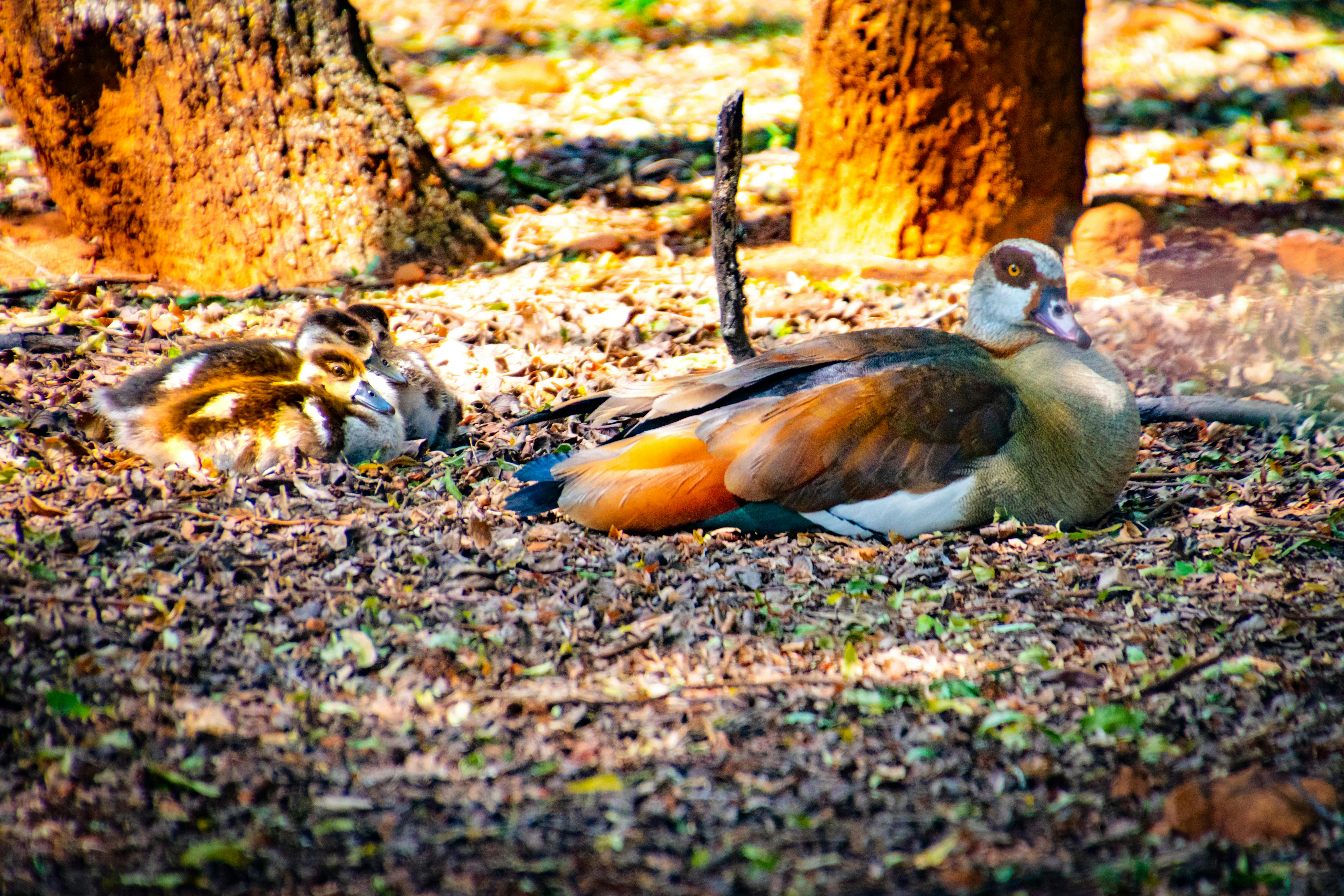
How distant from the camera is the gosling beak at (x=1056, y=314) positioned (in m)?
Answer: 4.09

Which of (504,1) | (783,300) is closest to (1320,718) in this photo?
(783,300)

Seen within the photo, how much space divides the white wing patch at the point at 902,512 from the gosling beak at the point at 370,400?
5.23 ft

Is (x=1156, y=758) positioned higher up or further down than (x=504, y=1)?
further down

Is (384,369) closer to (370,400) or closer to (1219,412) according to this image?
(370,400)

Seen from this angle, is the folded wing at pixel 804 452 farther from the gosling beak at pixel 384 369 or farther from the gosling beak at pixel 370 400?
the gosling beak at pixel 384 369

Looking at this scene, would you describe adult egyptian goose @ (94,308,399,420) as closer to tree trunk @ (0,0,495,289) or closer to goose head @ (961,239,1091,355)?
tree trunk @ (0,0,495,289)

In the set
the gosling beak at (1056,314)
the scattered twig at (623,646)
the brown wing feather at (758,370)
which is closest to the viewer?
the scattered twig at (623,646)

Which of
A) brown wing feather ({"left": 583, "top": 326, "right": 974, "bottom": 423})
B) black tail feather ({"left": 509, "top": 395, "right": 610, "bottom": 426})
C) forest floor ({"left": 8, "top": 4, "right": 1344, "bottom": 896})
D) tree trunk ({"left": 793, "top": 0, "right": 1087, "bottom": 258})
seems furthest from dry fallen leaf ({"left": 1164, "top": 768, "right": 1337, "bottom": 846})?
tree trunk ({"left": 793, "top": 0, "right": 1087, "bottom": 258})

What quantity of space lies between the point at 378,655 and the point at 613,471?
3.62 ft

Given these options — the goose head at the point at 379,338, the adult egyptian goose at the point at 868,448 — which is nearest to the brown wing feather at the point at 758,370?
the adult egyptian goose at the point at 868,448

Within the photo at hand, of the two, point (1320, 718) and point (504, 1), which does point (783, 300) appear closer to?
point (1320, 718)

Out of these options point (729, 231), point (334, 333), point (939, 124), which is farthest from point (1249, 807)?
point (939, 124)

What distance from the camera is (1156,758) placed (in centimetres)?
257

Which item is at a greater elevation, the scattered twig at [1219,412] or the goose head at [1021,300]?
the goose head at [1021,300]
